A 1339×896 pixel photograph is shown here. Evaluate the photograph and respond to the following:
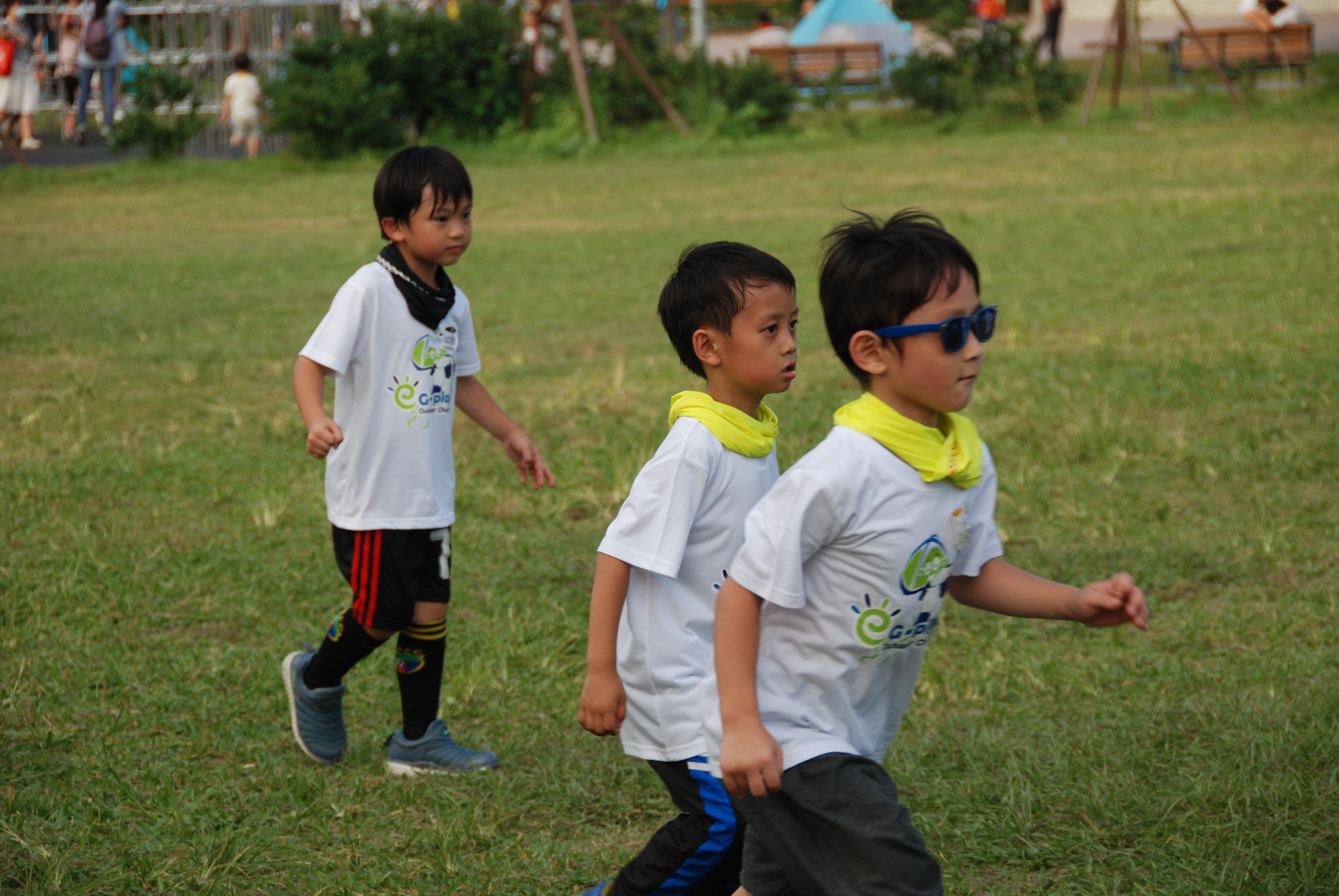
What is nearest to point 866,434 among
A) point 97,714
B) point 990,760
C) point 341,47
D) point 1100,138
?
point 990,760

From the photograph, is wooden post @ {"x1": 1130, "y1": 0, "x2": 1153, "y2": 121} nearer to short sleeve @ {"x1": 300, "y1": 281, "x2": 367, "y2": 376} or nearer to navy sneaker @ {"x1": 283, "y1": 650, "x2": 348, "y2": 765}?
short sleeve @ {"x1": 300, "y1": 281, "x2": 367, "y2": 376}

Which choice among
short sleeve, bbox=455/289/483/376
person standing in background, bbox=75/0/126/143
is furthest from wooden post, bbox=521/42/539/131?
short sleeve, bbox=455/289/483/376

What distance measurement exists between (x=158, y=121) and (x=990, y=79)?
10735 millimetres

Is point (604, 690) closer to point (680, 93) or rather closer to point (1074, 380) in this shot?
point (1074, 380)

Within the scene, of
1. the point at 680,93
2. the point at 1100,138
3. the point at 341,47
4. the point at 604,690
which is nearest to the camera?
the point at 604,690

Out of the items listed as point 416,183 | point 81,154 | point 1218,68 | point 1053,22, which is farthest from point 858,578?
point 1053,22

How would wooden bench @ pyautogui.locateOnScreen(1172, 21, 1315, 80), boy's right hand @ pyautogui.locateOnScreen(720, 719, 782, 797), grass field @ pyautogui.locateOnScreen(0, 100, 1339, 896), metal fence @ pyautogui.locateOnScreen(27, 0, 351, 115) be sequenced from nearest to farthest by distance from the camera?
boy's right hand @ pyautogui.locateOnScreen(720, 719, 782, 797) → grass field @ pyautogui.locateOnScreen(0, 100, 1339, 896) → wooden bench @ pyautogui.locateOnScreen(1172, 21, 1315, 80) → metal fence @ pyautogui.locateOnScreen(27, 0, 351, 115)

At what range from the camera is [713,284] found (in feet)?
8.09

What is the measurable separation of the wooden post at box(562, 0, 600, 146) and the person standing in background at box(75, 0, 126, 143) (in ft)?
21.4

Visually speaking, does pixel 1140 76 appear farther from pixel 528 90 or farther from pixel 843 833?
pixel 843 833

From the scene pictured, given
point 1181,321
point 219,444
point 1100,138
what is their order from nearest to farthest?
point 219,444 → point 1181,321 → point 1100,138

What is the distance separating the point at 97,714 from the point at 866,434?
259cm

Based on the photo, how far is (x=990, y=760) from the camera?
3.42 metres

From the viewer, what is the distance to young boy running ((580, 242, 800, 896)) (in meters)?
2.36
